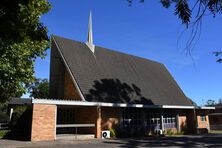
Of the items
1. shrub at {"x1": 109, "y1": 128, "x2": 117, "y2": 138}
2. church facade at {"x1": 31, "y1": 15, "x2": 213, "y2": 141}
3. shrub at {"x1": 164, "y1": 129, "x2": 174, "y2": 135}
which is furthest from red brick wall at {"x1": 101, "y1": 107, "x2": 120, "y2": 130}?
shrub at {"x1": 164, "y1": 129, "x2": 174, "y2": 135}

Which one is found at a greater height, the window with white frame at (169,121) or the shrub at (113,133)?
the window with white frame at (169,121)

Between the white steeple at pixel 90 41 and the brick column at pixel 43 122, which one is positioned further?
the white steeple at pixel 90 41

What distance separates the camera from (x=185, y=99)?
31922 millimetres

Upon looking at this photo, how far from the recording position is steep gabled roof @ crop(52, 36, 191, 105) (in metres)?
22.9

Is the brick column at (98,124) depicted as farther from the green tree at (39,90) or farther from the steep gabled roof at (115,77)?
the green tree at (39,90)

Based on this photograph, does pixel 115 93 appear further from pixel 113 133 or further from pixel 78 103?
pixel 78 103

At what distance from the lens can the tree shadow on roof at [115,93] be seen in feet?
73.1

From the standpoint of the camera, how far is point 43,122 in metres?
18.1

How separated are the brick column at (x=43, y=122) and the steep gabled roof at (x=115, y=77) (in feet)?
11.5

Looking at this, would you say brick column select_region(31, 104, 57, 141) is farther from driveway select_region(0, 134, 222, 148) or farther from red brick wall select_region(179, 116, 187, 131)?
red brick wall select_region(179, 116, 187, 131)

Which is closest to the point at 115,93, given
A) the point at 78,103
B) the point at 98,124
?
the point at 98,124

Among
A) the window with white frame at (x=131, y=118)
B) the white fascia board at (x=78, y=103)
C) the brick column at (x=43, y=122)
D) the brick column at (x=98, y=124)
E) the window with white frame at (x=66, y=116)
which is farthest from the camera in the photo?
the window with white frame at (x=131, y=118)

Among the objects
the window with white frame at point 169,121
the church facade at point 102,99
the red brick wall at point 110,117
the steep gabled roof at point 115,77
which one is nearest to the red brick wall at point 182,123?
the church facade at point 102,99

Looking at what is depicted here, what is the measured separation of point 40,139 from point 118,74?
1121cm
